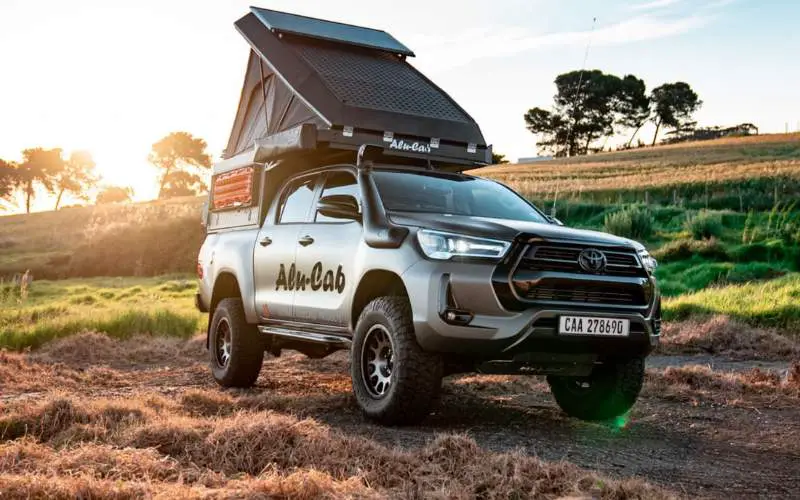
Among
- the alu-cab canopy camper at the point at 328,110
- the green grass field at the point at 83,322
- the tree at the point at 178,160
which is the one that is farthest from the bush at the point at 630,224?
the tree at the point at 178,160

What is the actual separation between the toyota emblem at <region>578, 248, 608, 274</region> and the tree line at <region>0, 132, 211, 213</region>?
254ft

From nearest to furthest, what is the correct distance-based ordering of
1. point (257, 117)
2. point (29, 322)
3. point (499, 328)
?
point (499, 328) < point (257, 117) < point (29, 322)

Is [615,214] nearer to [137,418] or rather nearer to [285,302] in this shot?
[285,302]

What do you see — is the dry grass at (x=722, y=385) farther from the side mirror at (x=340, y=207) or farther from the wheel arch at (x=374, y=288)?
the side mirror at (x=340, y=207)

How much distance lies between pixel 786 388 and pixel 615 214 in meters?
20.5

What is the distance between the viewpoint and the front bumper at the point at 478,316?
6484mm

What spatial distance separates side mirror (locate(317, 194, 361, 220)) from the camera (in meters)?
7.60

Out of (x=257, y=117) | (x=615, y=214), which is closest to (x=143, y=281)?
(x=615, y=214)

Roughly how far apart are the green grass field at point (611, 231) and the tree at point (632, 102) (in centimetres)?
3212

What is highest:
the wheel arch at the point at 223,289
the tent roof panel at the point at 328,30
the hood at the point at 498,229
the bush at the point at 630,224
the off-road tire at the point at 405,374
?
the tent roof panel at the point at 328,30

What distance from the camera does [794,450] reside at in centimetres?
650

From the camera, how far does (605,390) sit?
7660 millimetres

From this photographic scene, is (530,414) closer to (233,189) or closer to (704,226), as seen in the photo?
(233,189)

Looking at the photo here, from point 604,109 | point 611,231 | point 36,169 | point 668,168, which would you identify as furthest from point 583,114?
point 611,231
